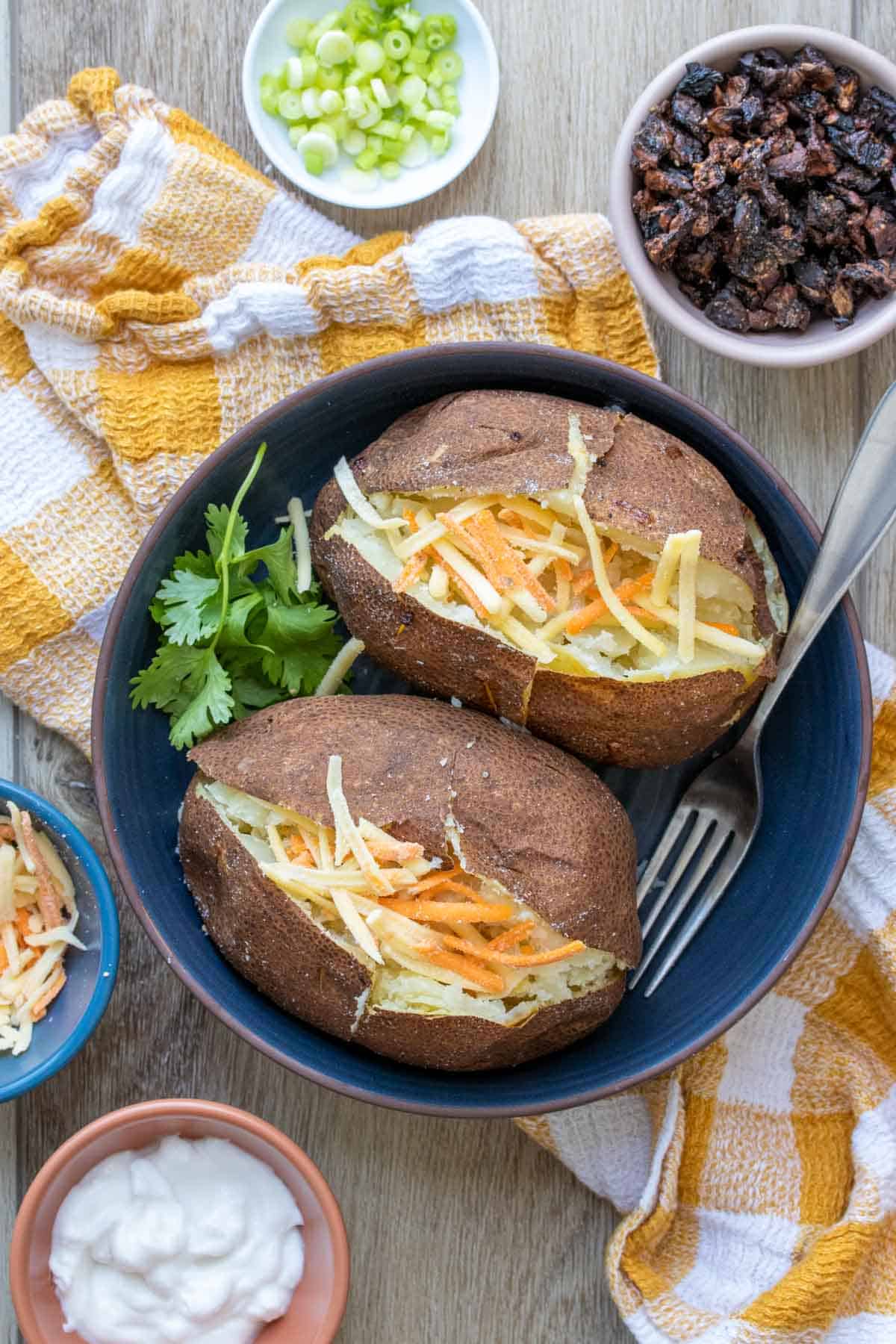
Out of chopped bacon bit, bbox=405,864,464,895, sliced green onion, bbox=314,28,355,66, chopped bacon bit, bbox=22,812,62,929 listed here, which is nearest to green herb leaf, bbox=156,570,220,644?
chopped bacon bit, bbox=22,812,62,929

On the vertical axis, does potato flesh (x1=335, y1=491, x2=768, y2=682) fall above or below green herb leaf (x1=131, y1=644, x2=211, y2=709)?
above

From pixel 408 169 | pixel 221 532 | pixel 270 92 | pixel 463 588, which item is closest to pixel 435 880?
pixel 463 588

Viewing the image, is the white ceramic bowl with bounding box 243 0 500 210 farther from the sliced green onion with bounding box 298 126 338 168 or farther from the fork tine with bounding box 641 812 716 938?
the fork tine with bounding box 641 812 716 938

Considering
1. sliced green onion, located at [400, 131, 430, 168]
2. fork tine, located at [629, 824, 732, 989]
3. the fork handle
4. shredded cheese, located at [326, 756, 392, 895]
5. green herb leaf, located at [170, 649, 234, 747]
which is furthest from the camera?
sliced green onion, located at [400, 131, 430, 168]

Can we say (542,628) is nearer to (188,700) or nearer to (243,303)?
(188,700)

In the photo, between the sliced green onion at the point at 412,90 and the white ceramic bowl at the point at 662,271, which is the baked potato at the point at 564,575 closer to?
the white ceramic bowl at the point at 662,271
